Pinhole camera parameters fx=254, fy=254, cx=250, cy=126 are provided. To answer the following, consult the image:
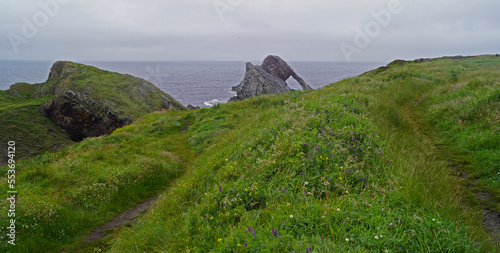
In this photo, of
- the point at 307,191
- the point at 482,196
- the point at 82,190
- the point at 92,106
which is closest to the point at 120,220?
the point at 82,190

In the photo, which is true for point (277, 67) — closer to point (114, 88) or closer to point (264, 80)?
point (264, 80)

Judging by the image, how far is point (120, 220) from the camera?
8.30 m

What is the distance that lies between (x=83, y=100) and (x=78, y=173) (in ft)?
84.8

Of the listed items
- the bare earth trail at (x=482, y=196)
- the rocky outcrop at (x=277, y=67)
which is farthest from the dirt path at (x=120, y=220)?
the rocky outcrop at (x=277, y=67)

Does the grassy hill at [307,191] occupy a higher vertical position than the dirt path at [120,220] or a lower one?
higher

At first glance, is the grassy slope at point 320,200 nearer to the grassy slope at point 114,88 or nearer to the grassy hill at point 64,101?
the grassy hill at point 64,101

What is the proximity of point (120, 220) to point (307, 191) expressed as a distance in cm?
660

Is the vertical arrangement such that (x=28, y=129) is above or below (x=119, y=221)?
below

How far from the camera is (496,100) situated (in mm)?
11562

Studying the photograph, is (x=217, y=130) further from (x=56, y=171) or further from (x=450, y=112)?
(x=450, y=112)

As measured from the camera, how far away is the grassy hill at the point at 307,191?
12.6ft

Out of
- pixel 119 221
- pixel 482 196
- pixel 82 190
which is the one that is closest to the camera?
pixel 482 196

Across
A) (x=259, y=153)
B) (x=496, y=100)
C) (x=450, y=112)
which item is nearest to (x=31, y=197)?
(x=259, y=153)

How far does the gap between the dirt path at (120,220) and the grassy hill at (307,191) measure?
0.23m
